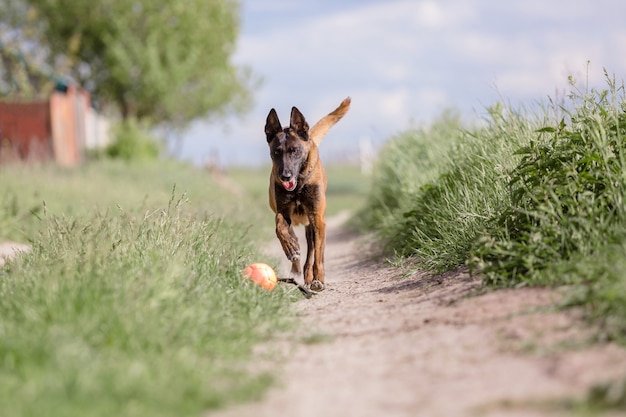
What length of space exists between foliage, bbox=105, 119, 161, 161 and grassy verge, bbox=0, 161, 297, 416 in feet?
61.9

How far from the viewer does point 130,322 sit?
415 cm

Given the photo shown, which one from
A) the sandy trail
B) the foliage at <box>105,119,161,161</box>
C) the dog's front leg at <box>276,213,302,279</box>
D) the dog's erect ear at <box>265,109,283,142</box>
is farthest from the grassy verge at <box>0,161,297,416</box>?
the foliage at <box>105,119,161,161</box>

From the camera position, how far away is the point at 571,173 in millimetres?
5258

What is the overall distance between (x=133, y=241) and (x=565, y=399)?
350 centimetres

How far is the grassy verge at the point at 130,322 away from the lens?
135 inches

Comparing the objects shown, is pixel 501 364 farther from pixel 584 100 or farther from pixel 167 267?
pixel 584 100

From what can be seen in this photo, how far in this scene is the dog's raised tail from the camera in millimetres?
8031

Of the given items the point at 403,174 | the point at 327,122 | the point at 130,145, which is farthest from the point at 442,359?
the point at 130,145

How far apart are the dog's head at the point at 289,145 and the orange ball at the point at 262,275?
0.92 m

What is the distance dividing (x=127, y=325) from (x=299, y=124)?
3.58 metres

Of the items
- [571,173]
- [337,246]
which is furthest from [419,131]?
[571,173]

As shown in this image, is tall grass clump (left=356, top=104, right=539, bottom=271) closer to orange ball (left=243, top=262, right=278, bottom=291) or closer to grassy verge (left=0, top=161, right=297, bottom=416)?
orange ball (left=243, top=262, right=278, bottom=291)

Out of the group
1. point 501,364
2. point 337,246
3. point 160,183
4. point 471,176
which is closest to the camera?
point 501,364

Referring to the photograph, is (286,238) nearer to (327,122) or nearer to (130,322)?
(327,122)
